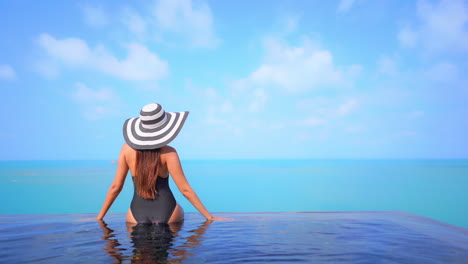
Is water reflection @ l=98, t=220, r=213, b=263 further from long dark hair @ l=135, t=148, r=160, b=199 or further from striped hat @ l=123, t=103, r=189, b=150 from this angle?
striped hat @ l=123, t=103, r=189, b=150

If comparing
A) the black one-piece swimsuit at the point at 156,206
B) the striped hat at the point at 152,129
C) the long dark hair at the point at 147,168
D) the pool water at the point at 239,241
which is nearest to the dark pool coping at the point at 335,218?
the pool water at the point at 239,241

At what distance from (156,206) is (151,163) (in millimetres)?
Answer: 596

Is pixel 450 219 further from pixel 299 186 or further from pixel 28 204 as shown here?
pixel 28 204

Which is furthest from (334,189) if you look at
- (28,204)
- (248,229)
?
(248,229)

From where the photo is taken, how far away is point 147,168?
438cm

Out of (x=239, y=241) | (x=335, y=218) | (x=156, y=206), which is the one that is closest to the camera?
(x=239, y=241)

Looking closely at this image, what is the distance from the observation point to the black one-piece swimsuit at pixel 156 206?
4.54 m

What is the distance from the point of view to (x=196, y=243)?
3938mm

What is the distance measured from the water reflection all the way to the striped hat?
998 mm

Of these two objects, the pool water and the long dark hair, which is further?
the long dark hair

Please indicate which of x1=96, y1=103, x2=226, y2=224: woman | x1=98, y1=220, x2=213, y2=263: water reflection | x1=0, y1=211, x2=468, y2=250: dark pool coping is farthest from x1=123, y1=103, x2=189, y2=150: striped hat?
x1=0, y1=211, x2=468, y2=250: dark pool coping

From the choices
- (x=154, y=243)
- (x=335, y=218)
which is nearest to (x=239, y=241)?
(x=154, y=243)

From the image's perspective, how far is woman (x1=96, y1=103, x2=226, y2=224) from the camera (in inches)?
172

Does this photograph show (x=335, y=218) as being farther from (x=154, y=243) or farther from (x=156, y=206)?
(x=154, y=243)
